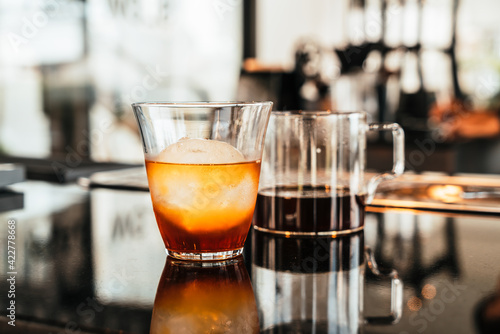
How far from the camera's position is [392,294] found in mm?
406

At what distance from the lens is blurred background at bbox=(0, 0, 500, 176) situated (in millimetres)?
3473

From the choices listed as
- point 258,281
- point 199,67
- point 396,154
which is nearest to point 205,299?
point 258,281

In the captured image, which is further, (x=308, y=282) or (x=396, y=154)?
(x=396, y=154)

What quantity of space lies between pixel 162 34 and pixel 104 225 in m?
3.54

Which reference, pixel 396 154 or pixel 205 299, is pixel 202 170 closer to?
pixel 205 299

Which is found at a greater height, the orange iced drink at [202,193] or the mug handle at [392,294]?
the orange iced drink at [202,193]

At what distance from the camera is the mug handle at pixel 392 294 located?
349mm

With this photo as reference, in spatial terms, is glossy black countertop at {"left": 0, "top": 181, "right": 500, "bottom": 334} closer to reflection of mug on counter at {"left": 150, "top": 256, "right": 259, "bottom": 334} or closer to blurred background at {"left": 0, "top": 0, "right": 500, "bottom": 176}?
reflection of mug on counter at {"left": 150, "top": 256, "right": 259, "bottom": 334}

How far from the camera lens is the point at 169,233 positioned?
0.50 meters

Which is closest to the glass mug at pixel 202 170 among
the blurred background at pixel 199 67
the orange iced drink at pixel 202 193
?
the orange iced drink at pixel 202 193

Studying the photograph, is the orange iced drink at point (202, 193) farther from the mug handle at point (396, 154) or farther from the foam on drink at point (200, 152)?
the mug handle at point (396, 154)

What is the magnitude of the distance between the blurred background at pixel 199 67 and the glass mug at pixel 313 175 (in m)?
2.71

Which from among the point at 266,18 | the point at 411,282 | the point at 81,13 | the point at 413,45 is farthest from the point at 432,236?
the point at 266,18

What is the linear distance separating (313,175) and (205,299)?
0.23 meters
